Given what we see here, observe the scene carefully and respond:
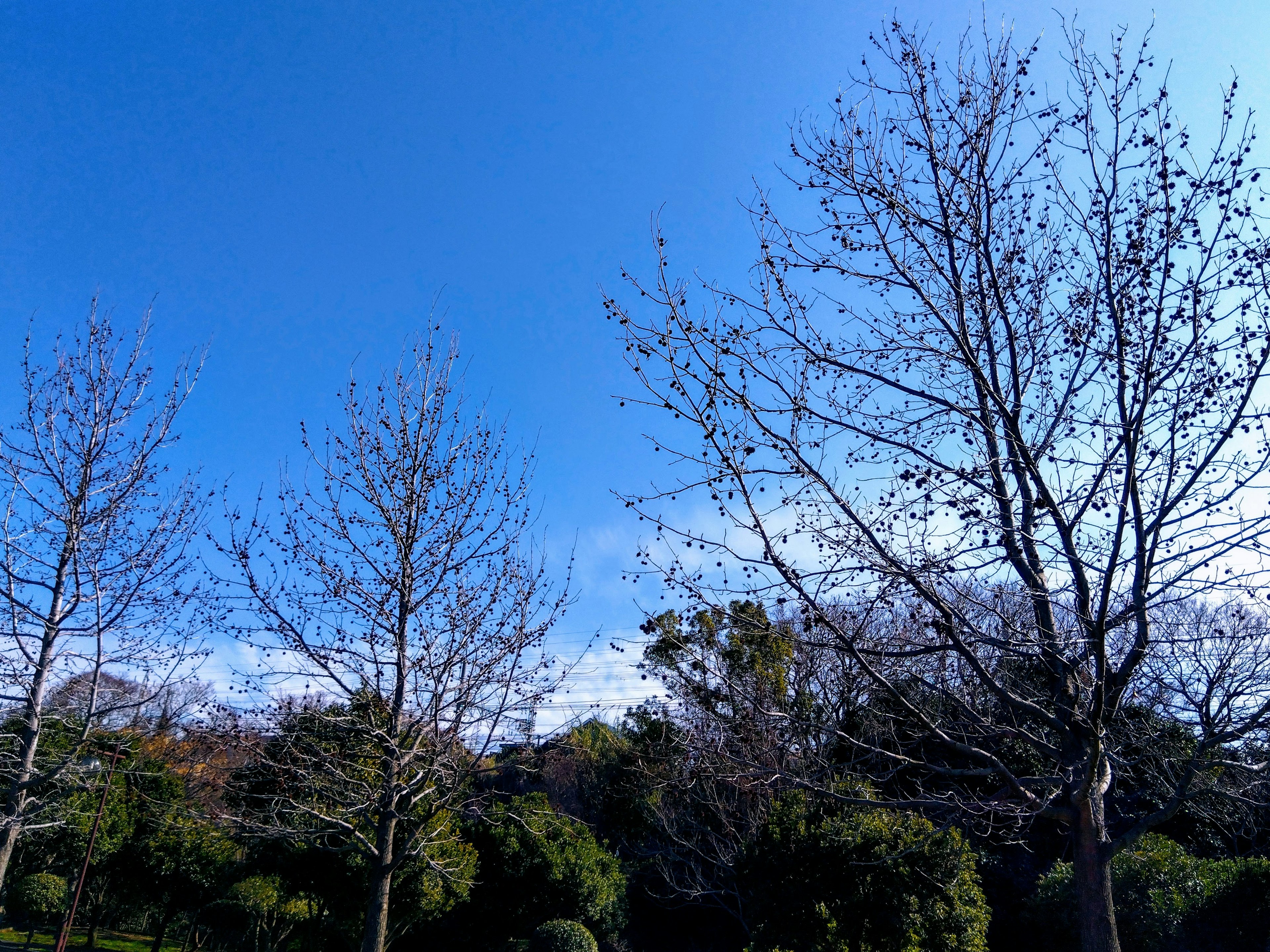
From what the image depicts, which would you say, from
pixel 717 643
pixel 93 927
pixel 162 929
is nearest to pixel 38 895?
pixel 93 927

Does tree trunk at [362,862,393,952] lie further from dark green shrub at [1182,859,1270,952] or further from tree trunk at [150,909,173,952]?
tree trunk at [150,909,173,952]

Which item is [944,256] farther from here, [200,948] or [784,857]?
[200,948]

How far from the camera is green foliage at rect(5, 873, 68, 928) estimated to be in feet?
53.2

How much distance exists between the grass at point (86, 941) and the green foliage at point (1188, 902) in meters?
21.2

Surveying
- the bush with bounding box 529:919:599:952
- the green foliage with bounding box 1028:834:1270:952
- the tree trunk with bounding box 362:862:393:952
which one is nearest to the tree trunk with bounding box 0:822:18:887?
the tree trunk with bounding box 362:862:393:952

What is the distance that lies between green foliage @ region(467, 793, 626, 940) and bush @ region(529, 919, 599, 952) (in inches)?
39.8

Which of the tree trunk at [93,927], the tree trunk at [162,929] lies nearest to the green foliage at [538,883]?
the tree trunk at [162,929]

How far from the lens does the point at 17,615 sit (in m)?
7.48

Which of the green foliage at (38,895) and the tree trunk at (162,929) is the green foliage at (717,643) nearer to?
the tree trunk at (162,929)

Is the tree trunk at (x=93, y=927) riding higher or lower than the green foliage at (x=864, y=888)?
lower

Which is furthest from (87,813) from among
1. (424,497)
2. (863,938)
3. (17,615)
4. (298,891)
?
(863,938)

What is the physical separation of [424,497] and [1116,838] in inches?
227

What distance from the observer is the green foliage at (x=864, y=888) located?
321 inches

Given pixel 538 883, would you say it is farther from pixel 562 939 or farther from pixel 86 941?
pixel 86 941
